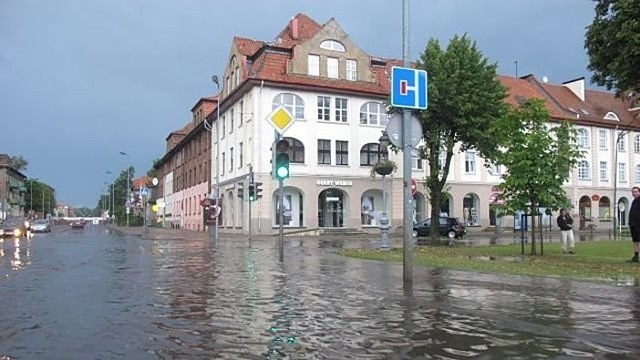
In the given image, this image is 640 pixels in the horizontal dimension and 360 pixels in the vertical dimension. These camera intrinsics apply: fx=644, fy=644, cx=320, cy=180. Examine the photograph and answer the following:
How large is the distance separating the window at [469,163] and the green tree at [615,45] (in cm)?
3857

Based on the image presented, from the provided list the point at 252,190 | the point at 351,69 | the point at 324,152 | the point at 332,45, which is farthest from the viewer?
the point at 351,69

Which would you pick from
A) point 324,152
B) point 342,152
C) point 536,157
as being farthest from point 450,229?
point 536,157

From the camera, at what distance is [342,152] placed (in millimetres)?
52812

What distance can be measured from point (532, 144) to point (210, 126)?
49.5m

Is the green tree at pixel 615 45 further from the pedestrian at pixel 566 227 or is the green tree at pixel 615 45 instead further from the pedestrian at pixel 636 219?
the pedestrian at pixel 566 227

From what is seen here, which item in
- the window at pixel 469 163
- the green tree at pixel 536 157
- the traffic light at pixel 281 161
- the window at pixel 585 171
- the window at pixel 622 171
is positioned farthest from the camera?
the window at pixel 622 171

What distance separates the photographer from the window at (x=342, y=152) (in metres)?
52.6

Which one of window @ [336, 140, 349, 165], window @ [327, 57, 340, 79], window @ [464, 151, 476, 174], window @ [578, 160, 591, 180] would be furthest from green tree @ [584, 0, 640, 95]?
window @ [578, 160, 591, 180]

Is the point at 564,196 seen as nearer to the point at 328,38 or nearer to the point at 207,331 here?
the point at 207,331

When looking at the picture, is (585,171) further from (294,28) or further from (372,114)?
(294,28)

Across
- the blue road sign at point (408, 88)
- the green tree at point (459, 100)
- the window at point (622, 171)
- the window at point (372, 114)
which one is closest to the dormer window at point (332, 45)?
the window at point (372, 114)

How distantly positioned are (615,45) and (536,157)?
4.58 meters

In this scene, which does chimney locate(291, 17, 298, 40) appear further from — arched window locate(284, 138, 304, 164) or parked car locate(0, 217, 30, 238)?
parked car locate(0, 217, 30, 238)

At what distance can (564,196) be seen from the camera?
2242 centimetres
